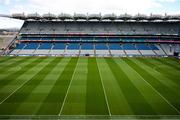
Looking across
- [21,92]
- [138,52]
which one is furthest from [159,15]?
[21,92]

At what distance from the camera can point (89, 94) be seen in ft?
81.4

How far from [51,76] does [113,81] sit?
30.4ft

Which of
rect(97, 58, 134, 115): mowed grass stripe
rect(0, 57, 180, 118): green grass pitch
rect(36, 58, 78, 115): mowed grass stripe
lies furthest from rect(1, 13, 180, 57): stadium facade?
rect(36, 58, 78, 115): mowed grass stripe

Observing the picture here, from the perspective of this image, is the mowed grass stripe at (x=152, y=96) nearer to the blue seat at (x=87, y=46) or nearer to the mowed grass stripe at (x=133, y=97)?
the mowed grass stripe at (x=133, y=97)

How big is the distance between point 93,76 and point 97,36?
40.0 m

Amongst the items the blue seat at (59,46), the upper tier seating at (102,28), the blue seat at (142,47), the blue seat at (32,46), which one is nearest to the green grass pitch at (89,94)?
the blue seat at (142,47)

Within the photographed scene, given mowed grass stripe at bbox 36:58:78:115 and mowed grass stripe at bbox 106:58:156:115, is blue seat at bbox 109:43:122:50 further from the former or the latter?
mowed grass stripe at bbox 36:58:78:115

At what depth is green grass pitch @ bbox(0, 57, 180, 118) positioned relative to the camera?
65.8 ft

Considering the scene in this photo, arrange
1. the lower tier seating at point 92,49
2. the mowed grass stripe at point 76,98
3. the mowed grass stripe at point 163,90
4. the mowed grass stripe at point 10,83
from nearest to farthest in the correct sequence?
the mowed grass stripe at point 76,98 → the mowed grass stripe at point 163,90 → the mowed grass stripe at point 10,83 → the lower tier seating at point 92,49

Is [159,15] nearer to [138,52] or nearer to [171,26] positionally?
[171,26]

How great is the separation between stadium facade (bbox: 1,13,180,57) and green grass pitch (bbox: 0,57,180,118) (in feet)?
85.8

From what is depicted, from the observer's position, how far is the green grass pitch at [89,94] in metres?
20.0

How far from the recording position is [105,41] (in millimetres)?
69000

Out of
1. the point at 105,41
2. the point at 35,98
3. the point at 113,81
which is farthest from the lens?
the point at 105,41
